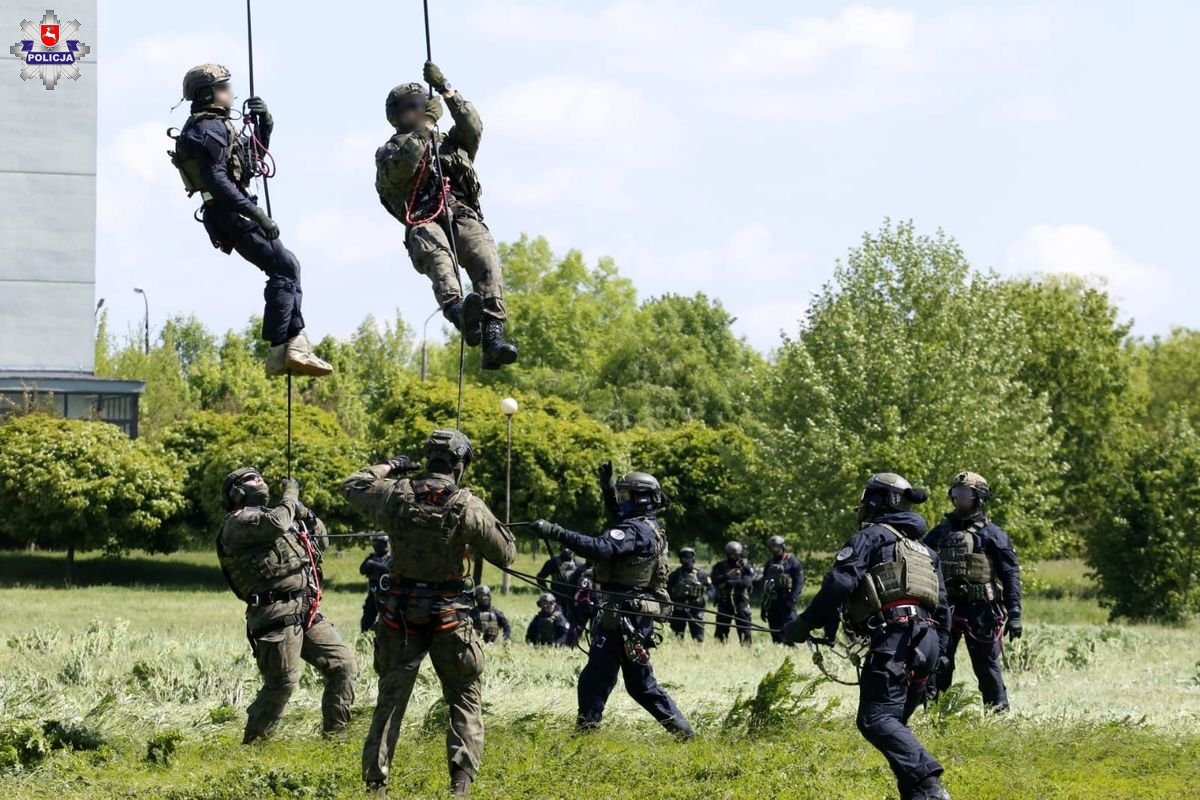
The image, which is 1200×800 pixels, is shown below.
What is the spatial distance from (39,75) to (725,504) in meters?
28.0

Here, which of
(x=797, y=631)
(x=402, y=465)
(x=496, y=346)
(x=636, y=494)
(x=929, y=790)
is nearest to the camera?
(x=929, y=790)

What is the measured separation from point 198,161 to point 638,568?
426cm

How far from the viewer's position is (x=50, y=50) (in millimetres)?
53844

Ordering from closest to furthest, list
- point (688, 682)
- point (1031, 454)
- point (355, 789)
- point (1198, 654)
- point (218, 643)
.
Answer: point (355, 789), point (688, 682), point (218, 643), point (1198, 654), point (1031, 454)

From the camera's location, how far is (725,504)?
45.5 metres

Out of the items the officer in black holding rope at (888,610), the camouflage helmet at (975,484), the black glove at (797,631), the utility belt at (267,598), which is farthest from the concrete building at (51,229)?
the officer in black holding rope at (888,610)

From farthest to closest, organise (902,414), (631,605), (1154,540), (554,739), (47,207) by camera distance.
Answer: (47,207)
(902,414)
(1154,540)
(631,605)
(554,739)

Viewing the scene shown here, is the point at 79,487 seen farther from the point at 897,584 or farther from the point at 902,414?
the point at 897,584

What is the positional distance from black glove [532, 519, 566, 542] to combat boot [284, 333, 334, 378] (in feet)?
6.00

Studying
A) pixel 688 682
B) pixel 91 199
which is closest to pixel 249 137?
pixel 688 682

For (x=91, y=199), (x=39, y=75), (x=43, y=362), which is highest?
(x=39, y=75)

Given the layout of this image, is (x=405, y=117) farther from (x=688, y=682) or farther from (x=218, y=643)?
(x=218, y=643)

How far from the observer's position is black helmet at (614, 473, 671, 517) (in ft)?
37.8

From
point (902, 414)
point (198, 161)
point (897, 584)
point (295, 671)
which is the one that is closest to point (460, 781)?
point (295, 671)
